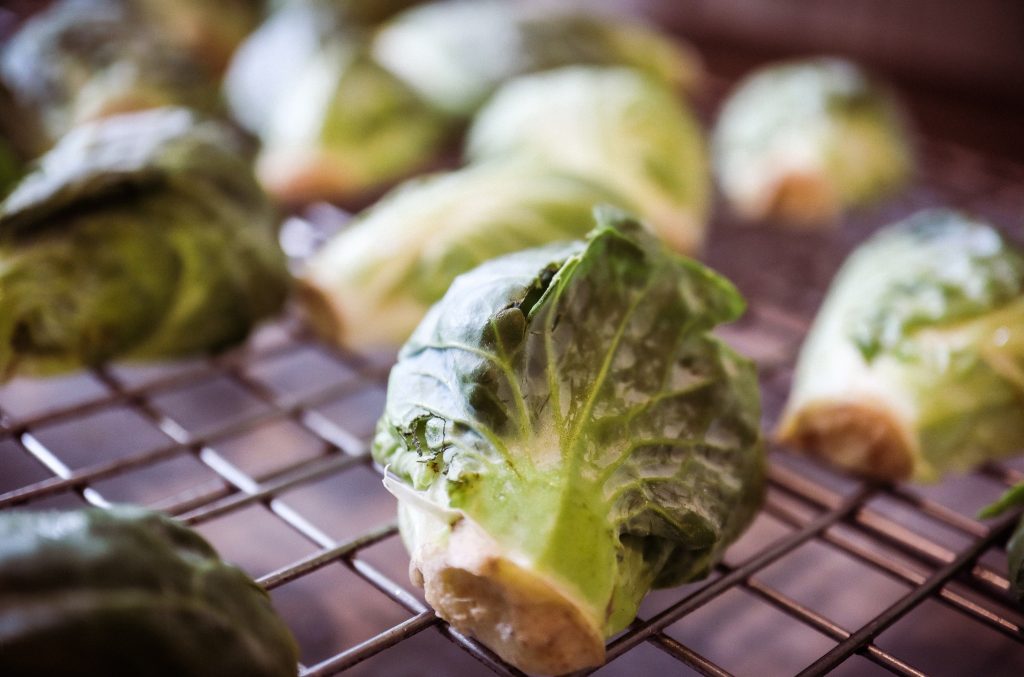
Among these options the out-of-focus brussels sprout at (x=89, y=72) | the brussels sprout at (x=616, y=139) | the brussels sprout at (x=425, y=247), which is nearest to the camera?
the brussels sprout at (x=425, y=247)

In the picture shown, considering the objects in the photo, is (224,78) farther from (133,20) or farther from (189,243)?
(189,243)

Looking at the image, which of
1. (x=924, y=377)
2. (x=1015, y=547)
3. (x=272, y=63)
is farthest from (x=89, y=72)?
(x=1015, y=547)

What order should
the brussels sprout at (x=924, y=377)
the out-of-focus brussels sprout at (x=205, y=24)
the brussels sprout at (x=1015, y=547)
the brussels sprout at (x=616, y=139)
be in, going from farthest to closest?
the out-of-focus brussels sprout at (x=205, y=24), the brussels sprout at (x=616, y=139), the brussels sprout at (x=924, y=377), the brussels sprout at (x=1015, y=547)

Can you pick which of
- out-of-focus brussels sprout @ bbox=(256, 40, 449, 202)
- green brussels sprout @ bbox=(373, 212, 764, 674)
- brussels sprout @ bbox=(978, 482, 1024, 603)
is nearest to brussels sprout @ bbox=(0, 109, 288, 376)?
out-of-focus brussels sprout @ bbox=(256, 40, 449, 202)

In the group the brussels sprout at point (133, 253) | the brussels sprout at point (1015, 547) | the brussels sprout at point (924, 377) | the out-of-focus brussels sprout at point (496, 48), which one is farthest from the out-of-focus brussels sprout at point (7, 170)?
the brussels sprout at point (1015, 547)

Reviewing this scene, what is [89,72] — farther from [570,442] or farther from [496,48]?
[570,442]

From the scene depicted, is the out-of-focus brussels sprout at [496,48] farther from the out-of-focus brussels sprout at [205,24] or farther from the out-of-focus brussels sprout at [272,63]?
the out-of-focus brussels sprout at [205,24]

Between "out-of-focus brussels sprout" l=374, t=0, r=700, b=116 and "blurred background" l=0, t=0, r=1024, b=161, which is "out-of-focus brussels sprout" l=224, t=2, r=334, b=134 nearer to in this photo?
"out-of-focus brussels sprout" l=374, t=0, r=700, b=116
